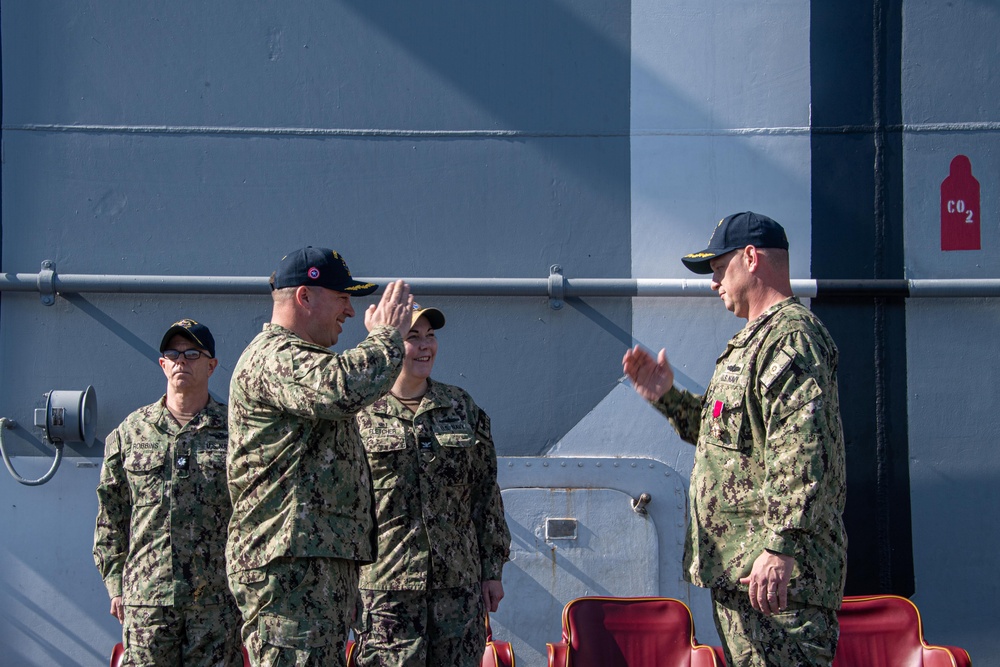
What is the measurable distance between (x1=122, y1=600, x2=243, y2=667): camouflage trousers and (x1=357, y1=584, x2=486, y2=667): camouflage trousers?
60 centimetres

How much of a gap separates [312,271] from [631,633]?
2.01m

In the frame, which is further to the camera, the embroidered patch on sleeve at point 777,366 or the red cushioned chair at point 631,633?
the red cushioned chair at point 631,633

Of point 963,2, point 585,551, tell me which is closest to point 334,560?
point 585,551

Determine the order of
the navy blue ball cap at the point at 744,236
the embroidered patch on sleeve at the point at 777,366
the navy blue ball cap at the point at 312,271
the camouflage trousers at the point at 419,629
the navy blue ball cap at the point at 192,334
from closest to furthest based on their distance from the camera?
the embroidered patch on sleeve at the point at 777,366 < the navy blue ball cap at the point at 744,236 < the navy blue ball cap at the point at 312,271 < the camouflage trousers at the point at 419,629 < the navy blue ball cap at the point at 192,334

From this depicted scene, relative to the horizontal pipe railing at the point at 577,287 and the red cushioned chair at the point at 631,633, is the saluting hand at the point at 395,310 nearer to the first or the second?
the horizontal pipe railing at the point at 577,287

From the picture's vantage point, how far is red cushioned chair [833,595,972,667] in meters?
3.70

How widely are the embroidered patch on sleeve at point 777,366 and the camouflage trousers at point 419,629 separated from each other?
4.42 feet

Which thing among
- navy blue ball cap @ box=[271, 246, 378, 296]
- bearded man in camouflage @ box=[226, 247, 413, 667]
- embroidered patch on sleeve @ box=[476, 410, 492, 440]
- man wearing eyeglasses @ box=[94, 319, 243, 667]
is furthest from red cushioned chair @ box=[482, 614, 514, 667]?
navy blue ball cap @ box=[271, 246, 378, 296]

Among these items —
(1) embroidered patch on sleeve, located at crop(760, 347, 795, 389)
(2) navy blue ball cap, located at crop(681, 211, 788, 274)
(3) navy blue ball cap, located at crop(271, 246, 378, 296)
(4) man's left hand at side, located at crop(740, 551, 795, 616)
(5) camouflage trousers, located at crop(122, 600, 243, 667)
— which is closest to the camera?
(4) man's left hand at side, located at crop(740, 551, 795, 616)

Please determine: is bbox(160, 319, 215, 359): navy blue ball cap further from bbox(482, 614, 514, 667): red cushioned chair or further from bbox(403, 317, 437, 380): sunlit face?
bbox(482, 614, 514, 667): red cushioned chair

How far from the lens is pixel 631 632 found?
12.2 ft

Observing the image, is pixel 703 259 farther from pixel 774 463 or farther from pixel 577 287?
pixel 577 287

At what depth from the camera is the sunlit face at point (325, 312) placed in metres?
2.77

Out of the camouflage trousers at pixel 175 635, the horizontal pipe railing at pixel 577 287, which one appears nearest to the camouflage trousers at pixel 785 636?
the horizontal pipe railing at pixel 577 287
